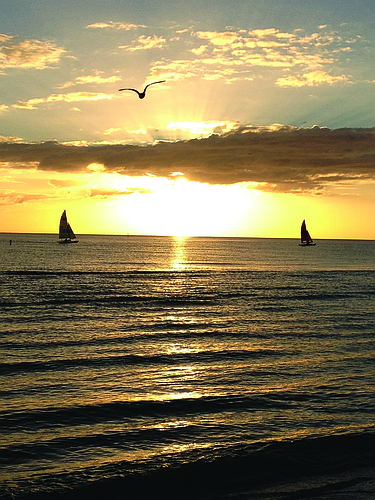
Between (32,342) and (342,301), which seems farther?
(342,301)

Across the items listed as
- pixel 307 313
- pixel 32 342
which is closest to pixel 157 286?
pixel 307 313

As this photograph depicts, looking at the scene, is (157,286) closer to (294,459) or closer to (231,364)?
(231,364)

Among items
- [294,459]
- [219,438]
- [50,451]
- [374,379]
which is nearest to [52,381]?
[50,451]

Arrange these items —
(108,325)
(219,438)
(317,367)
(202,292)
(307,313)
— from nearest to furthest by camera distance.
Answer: (219,438) < (317,367) < (108,325) < (307,313) < (202,292)

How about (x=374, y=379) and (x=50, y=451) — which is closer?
(x=50, y=451)

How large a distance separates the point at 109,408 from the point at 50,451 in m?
4.27

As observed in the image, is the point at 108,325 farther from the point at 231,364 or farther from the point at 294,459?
the point at 294,459

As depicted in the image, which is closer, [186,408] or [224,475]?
[224,475]

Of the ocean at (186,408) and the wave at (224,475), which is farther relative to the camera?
the ocean at (186,408)

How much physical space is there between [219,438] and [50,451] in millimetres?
5335

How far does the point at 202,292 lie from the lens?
230ft

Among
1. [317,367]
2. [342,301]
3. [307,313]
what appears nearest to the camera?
[317,367]

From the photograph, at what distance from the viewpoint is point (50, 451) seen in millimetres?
15852

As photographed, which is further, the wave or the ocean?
the ocean
